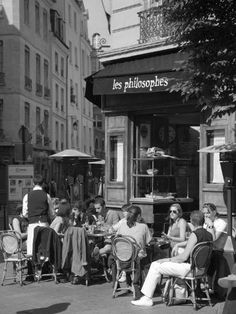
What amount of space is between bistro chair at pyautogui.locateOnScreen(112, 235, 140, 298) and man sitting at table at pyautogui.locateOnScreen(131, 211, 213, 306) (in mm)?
378

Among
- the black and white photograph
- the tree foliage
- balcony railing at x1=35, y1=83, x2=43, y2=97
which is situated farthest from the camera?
balcony railing at x1=35, y1=83, x2=43, y2=97

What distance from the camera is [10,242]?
9867 mm

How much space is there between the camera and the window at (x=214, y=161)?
11.8 m

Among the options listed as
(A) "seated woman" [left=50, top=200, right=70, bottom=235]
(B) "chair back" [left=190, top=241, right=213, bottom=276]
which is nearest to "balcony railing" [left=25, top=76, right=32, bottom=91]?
(A) "seated woman" [left=50, top=200, right=70, bottom=235]

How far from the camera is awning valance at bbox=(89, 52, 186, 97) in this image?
11734 mm

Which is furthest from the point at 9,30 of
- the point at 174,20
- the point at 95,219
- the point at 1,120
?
the point at 174,20

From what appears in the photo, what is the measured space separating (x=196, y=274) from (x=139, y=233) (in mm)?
1266

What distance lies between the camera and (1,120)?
111 ft

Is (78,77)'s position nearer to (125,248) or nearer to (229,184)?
(229,184)

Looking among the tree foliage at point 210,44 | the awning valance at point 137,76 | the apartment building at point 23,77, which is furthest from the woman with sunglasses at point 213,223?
the apartment building at point 23,77

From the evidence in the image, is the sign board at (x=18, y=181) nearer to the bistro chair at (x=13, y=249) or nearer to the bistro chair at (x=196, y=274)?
the bistro chair at (x=13, y=249)

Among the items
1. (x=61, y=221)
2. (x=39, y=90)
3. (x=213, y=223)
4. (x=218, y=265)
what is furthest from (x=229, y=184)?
(x=39, y=90)

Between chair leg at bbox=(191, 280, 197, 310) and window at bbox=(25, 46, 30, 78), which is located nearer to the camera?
chair leg at bbox=(191, 280, 197, 310)

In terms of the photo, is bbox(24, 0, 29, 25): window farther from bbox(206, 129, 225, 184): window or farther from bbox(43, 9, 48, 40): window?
bbox(206, 129, 225, 184): window
